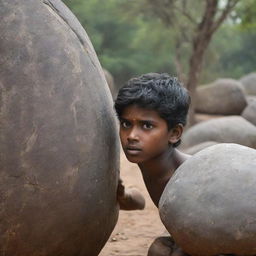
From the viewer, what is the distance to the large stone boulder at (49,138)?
8.25ft

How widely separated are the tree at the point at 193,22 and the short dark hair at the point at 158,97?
1062cm

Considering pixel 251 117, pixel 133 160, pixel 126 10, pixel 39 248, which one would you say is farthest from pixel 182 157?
pixel 126 10

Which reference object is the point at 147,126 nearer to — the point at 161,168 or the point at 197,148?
the point at 161,168

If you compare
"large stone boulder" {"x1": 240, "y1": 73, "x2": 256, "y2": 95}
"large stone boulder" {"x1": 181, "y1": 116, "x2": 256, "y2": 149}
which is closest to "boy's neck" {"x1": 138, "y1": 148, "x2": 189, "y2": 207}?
"large stone boulder" {"x1": 181, "y1": 116, "x2": 256, "y2": 149}

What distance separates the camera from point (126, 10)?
18734mm

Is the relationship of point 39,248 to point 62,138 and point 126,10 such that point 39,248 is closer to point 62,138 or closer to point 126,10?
point 62,138

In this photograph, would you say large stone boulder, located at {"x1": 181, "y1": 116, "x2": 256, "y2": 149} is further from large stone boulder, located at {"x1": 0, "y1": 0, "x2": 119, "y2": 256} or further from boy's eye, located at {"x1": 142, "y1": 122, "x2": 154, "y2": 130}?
large stone boulder, located at {"x1": 0, "y1": 0, "x2": 119, "y2": 256}

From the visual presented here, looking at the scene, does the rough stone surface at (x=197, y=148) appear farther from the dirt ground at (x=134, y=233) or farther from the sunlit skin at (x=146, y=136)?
the sunlit skin at (x=146, y=136)

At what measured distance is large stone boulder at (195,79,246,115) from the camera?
49.6 ft

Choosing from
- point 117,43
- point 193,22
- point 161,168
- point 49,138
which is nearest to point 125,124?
point 161,168

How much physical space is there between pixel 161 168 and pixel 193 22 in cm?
1201

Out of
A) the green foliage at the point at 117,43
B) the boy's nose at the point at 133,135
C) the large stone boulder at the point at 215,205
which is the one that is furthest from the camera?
the green foliage at the point at 117,43

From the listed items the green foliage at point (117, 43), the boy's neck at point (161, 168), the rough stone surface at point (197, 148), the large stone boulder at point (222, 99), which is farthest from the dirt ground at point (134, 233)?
the green foliage at point (117, 43)

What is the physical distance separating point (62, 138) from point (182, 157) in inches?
33.4
